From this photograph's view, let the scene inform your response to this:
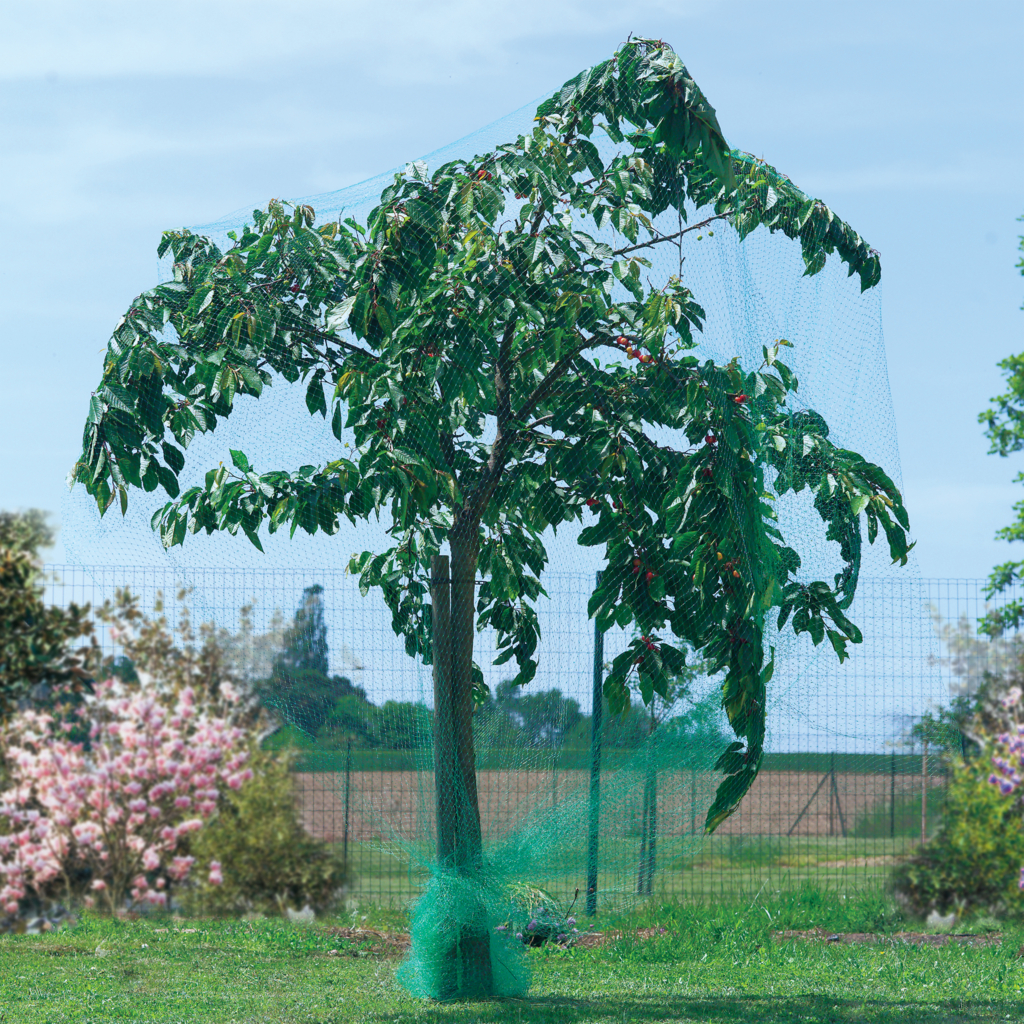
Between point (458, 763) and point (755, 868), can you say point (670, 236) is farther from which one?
point (755, 868)

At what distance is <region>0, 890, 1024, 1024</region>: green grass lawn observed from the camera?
4.68 metres

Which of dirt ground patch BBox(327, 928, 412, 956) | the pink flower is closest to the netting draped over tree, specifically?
dirt ground patch BBox(327, 928, 412, 956)

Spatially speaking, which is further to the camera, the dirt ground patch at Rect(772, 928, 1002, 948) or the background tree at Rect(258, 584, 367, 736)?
the dirt ground patch at Rect(772, 928, 1002, 948)

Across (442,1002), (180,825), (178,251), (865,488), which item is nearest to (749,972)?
(442,1002)

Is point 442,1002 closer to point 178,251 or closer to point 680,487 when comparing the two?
point 680,487

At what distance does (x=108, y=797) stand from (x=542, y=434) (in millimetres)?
4604

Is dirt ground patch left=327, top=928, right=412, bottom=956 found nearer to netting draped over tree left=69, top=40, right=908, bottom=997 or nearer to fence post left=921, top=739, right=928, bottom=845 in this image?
netting draped over tree left=69, top=40, right=908, bottom=997

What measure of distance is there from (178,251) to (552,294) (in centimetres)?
176

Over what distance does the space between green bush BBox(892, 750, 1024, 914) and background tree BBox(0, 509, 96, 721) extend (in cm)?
548

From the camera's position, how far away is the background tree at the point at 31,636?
6871mm

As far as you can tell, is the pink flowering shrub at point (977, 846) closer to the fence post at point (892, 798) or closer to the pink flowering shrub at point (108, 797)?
the fence post at point (892, 798)

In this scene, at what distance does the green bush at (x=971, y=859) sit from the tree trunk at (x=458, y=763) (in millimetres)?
3762

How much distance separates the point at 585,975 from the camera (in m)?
5.63

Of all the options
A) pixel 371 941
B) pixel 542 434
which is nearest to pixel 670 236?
pixel 542 434
